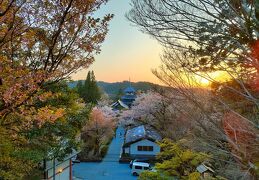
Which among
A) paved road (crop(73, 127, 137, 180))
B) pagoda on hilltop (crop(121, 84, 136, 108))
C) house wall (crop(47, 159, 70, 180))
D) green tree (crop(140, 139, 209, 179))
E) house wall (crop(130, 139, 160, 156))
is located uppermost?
pagoda on hilltop (crop(121, 84, 136, 108))

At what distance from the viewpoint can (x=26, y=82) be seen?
12.9ft

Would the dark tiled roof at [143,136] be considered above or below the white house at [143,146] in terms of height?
above

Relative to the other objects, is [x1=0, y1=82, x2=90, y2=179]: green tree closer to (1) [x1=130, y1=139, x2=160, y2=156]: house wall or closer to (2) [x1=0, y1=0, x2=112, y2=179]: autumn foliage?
(2) [x1=0, y1=0, x2=112, y2=179]: autumn foliage

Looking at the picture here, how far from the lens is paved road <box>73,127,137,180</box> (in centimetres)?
2097

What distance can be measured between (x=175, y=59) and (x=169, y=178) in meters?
4.82

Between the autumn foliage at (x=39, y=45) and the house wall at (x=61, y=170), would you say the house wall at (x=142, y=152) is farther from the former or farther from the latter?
the autumn foliage at (x=39, y=45)

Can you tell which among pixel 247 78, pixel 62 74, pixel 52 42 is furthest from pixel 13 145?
pixel 247 78

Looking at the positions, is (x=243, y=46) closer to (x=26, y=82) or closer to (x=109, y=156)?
(x=26, y=82)

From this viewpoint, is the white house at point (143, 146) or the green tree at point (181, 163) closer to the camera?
the green tree at point (181, 163)

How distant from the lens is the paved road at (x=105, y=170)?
68.8 ft

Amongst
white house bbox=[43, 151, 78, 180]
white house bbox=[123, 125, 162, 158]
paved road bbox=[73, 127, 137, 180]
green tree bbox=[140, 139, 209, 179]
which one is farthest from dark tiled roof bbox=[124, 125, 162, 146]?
green tree bbox=[140, 139, 209, 179]

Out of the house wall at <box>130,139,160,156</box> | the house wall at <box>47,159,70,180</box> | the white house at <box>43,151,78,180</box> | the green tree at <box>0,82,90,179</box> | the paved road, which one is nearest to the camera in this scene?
the green tree at <box>0,82,90,179</box>

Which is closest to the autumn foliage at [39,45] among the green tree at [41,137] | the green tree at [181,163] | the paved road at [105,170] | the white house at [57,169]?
the green tree at [41,137]

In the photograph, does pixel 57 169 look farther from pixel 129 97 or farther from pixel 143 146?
pixel 129 97
